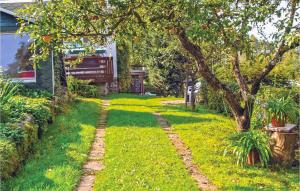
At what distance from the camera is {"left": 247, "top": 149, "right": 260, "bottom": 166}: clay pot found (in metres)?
→ 7.92

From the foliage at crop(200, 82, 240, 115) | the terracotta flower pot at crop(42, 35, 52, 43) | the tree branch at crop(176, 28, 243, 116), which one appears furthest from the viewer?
the foliage at crop(200, 82, 240, 115)

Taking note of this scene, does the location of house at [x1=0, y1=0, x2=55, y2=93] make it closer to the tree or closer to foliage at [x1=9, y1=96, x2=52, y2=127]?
foliage at [x1=9, y1=96, x2=52, y2=127]

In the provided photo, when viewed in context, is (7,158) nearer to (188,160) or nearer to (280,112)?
(188,160)

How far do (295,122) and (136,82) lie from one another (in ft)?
78.5

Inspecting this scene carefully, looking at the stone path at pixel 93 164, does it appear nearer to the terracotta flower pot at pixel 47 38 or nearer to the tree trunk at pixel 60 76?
the terracotta flower pot at pixel 47 38

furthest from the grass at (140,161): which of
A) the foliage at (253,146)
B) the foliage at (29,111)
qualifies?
the foliage at (29,111)

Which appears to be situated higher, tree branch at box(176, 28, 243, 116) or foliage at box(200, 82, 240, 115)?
tree branch at box(176, 28, 243, 116)

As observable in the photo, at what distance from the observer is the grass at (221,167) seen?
21.9ft

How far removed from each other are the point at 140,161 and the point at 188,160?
100 centimetres

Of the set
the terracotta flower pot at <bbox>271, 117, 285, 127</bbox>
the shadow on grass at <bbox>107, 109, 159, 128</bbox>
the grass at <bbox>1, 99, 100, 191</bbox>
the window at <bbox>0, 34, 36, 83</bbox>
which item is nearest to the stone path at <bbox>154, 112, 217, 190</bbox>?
the shadow on grass at <bbox>107, 109, 159, 128</bbox>

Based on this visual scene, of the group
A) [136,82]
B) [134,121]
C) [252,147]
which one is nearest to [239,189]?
[252,147]

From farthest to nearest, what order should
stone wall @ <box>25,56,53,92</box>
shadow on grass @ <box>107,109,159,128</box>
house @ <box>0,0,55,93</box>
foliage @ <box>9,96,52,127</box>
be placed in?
stone wall @ <box>25,56,53,92</box> → house @ <box>0,0,55,93</box> → shadow on grass @ <box>107,109,159,128</box> → foliage @ <box>9,96,52,127</box>

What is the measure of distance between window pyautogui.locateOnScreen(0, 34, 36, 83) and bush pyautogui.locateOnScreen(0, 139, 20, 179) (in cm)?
786

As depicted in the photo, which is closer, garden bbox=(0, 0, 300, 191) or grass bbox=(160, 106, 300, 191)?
garden bbox=(0, 0, 300, 191)
